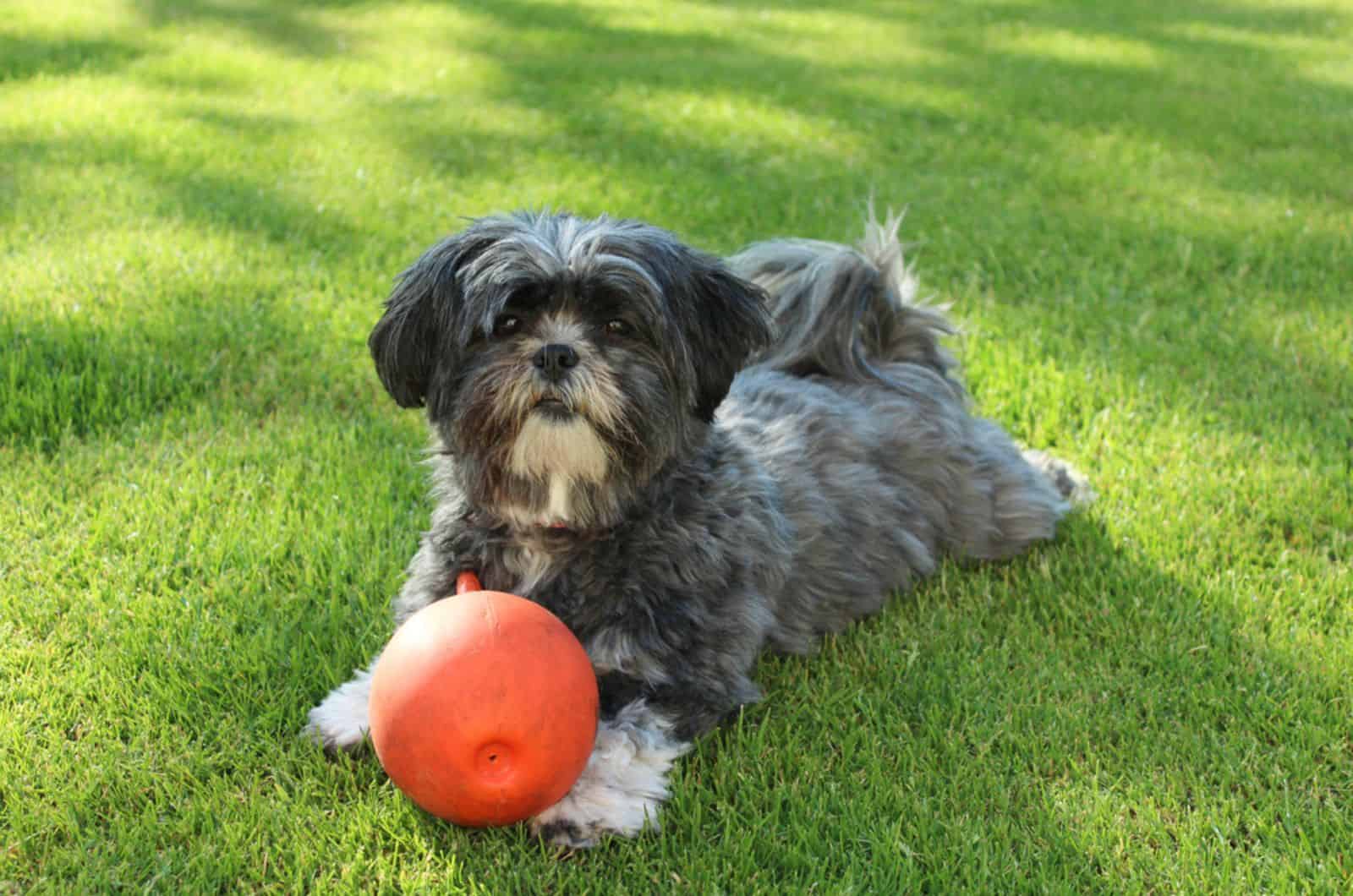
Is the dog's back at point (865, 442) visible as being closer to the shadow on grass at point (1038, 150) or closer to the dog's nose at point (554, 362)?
the dog's nose at point (554, 362)

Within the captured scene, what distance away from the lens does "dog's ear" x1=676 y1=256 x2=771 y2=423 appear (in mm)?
3518

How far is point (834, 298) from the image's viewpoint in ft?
15.4

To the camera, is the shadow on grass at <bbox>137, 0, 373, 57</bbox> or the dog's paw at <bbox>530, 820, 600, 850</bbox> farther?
the shadow on grass at <bbox>137, 0, 373, 57</bbox>

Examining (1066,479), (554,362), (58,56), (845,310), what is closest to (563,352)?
(554,362)

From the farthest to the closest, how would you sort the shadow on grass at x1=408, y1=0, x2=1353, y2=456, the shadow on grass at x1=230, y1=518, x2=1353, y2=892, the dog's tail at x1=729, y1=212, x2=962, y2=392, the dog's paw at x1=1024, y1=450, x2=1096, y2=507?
the shadow on grass at x1=408, y1=0, x2=1353, y2=456 < the dog's paw at x1=1024, y1=450, x2=1096, y2=507 < the dog's tail at x1=729, y1=212, x2=962, y2=392 < the shadow on grass at x1=230, y1=518, x2=1353, y2=892

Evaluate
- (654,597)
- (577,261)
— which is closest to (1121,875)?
(654,597)

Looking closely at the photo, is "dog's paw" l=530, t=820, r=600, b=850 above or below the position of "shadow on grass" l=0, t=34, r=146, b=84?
below

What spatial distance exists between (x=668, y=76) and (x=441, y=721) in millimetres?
9667

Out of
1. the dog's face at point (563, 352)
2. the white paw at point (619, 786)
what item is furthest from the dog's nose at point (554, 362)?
the white paw at point (619, 786)

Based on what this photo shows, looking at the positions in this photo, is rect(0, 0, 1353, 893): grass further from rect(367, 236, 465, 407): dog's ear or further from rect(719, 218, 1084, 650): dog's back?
rect(367, 236, 465, 407): dog's ear

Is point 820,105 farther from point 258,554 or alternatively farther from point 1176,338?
point 258,554

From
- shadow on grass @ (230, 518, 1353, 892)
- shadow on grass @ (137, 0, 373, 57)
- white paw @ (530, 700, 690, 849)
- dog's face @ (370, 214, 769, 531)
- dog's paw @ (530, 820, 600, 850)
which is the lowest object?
shadow on grass @ (230, 518, 1353, 892)

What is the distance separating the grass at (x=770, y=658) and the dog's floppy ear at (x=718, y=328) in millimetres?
992

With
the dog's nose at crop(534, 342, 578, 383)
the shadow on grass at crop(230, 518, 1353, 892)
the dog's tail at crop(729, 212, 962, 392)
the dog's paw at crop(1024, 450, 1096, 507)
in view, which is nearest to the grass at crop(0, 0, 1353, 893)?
the shadow on grass at crop(230, 518, 1353, 892)
